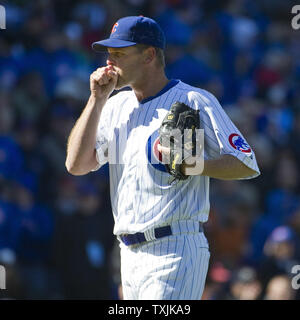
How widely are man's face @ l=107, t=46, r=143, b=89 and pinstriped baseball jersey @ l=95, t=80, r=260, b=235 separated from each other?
0.15 m

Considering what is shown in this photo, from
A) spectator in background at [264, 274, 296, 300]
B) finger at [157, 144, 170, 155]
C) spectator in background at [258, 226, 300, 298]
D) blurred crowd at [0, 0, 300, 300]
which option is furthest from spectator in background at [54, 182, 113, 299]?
finger at [157, 144, 170, 155]

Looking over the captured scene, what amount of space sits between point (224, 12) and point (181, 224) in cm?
682

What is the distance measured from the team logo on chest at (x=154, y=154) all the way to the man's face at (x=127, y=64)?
13.1 inches

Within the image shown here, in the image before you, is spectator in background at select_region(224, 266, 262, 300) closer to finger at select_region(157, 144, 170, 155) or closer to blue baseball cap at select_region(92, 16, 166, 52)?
finger at select_region(157, 144, 170, 155)

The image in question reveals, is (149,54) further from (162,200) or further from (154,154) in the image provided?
(162,200)

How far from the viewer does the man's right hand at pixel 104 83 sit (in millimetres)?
3895

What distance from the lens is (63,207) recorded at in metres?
7.22

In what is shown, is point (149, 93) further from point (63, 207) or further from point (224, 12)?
point (224, 12)

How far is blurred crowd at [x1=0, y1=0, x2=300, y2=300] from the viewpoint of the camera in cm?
693

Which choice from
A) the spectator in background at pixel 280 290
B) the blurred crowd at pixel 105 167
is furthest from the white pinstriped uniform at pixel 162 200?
the blurred crowd at pixel 105 167

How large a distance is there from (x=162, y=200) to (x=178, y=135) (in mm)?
343

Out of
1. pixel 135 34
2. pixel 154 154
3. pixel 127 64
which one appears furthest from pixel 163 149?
pixel 135 34

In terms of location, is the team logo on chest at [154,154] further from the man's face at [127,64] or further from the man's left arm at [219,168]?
the man's face at [127,64]
